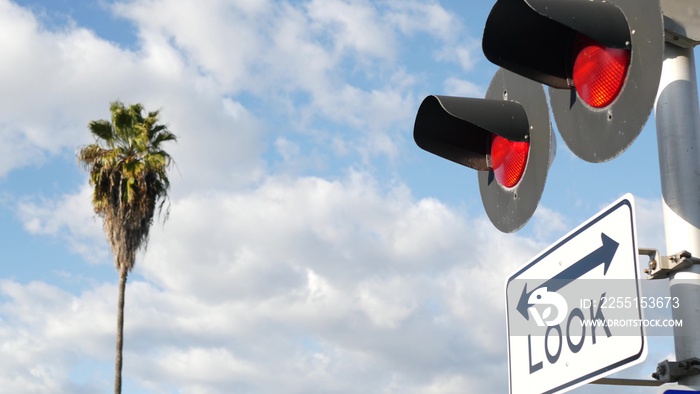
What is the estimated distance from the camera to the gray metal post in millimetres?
2252

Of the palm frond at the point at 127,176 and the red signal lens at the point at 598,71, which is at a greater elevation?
the palm frond at the point at 127,176

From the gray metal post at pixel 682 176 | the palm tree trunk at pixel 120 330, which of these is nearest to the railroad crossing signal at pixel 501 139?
the gray metal post at pixel 682 176

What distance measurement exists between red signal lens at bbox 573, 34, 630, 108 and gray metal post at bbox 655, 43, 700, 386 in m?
0.14

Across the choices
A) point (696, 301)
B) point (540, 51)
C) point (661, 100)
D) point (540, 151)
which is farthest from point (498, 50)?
point (696, 301)

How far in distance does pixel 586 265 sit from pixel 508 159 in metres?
0.75

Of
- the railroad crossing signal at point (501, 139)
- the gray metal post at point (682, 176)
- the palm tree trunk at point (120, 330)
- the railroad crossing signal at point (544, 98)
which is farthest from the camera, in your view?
the palm tree trunk at point (120, 330)

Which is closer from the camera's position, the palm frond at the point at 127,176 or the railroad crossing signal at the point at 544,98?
the railroad crossing signal at the point at 544,98

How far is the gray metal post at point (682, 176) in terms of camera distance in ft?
7.39

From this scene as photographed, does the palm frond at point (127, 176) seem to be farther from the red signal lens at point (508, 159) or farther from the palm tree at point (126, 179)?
the red signal lens at point (508, 159)

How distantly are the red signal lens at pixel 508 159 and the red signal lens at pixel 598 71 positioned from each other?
17.1 inches

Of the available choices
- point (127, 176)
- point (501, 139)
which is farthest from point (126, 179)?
point (501, 139)

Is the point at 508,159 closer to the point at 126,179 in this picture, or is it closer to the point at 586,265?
the point at 586,265

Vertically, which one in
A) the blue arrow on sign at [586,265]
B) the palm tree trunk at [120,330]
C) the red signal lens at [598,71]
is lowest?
the blue arrow on sign at [586,265]

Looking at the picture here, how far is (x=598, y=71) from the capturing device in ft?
8.25
